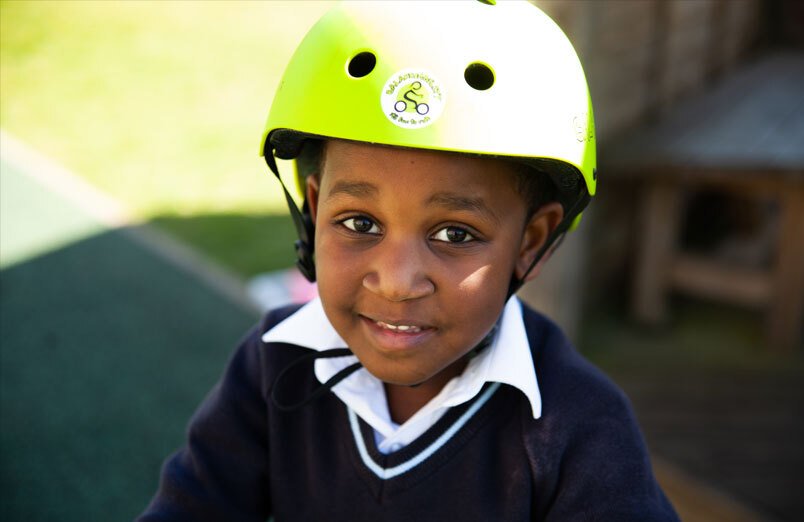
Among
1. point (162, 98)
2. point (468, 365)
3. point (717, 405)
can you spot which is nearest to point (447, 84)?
point (468, 365)

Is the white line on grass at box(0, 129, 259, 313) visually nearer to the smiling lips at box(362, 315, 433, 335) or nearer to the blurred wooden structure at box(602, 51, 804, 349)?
the blurred wooden structure at box(602, 51, 804, 349)

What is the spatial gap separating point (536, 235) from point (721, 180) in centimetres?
255

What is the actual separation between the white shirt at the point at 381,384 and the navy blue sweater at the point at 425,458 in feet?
0.11

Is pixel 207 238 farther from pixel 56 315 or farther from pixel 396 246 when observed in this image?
pixel 396 246

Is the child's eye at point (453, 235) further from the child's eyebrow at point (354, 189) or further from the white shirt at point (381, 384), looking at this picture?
the white shirt at point (381, 384)

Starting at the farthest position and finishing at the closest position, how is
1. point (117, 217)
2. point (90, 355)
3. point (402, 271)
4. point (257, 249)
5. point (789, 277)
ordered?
point (257, 249), point (117, 217), point (789, 277), point (90, 355), point (402, 271)

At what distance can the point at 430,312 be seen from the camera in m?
1.37

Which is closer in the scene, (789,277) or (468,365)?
(468,365)

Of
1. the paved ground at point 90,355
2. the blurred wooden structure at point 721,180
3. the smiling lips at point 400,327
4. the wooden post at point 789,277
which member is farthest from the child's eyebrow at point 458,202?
the wooden post at point 789,277

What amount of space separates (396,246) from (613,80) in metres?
2.87

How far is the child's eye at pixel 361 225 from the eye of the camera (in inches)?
55.7

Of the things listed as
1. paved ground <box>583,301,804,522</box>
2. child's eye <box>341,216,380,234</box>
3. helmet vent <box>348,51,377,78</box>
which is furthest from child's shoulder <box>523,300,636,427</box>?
paved ground <box>583,301,804,522</box>

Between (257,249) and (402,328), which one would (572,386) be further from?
(257,249)

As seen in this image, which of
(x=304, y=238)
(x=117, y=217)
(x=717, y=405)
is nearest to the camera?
(x=304, y=238)
